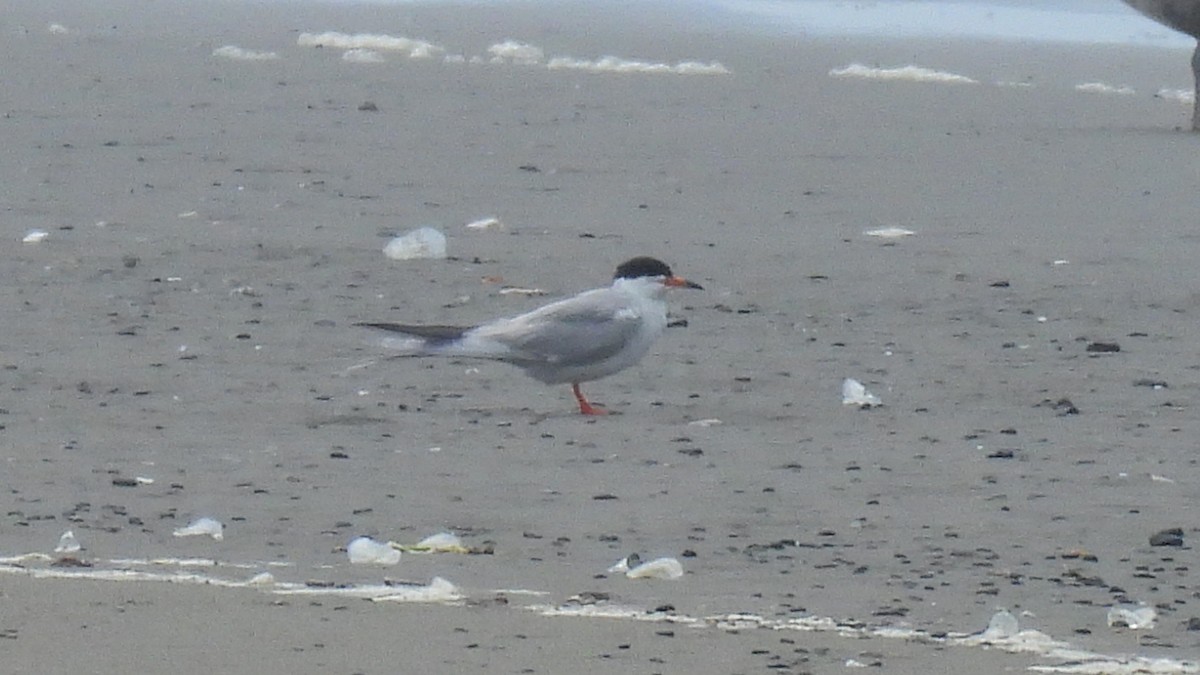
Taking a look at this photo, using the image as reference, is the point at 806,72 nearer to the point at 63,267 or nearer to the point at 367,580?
the point at 63,267

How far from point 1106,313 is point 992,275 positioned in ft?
2.42

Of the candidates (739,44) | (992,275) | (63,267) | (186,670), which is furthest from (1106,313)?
(739,44)

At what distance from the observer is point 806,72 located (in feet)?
55.7

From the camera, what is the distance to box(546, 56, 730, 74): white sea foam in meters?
16.6

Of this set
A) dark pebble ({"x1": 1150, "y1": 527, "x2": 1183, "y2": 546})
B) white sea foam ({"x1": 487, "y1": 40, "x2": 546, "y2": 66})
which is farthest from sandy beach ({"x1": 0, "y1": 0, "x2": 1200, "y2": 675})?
white sea foam ({"x1": 487, "y1": 40, "x2": 546, "y2": 66})

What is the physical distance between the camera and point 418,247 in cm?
957

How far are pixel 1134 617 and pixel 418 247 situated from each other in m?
5.10

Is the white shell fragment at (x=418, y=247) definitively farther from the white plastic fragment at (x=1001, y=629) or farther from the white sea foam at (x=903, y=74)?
the white sea foam at (x=903, y=74)

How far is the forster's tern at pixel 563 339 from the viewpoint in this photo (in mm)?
7473

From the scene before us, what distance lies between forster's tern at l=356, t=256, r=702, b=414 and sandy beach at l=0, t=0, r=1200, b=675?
0.14 m

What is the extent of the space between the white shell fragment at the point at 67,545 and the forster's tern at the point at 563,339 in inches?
76.5

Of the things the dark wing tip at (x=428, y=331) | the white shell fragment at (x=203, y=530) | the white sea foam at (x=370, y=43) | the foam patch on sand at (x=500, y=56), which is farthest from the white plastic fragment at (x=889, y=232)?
the white sea foam at (x=370, y=43)

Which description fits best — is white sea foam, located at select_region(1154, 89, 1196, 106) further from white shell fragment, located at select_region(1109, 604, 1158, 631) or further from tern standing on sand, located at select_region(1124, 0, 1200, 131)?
white shell fragment, located at select_region(1109, 604, 1158, 631)

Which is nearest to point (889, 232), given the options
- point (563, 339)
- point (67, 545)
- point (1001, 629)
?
point (563, 339)
